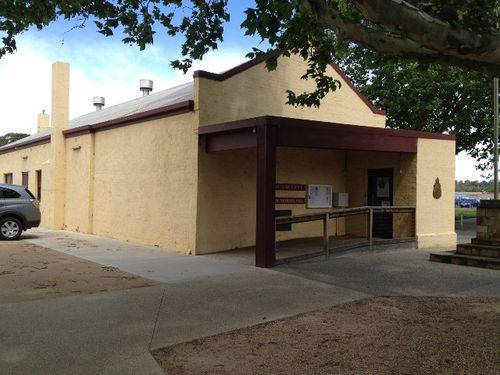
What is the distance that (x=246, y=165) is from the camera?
13.1 metres

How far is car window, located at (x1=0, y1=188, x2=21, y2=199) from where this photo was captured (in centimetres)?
1491

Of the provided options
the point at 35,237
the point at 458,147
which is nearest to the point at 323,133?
the point at 35,237

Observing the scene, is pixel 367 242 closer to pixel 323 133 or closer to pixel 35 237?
pixel 323 133

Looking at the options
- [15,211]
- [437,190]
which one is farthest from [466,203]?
[15,211]

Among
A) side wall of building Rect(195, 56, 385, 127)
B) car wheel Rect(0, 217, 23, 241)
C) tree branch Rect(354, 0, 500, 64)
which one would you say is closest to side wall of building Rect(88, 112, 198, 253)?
side wall of building Rect(195, 56, 385, 127)

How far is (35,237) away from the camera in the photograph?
16.2 meters

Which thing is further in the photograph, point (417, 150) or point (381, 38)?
point (417, 150)

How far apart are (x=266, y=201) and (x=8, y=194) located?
903 cm

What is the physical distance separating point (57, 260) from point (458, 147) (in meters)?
20.2

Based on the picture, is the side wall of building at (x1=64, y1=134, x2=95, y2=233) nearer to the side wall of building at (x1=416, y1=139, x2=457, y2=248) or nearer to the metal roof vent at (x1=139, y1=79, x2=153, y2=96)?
the metal roof vent at (x1=139, y1=79, x2=153, y2=96)

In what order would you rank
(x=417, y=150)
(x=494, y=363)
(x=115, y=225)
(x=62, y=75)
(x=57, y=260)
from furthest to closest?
(x=62, y=75) < (x=115, y=225) < (x=417, y=150) < (x=57, y=260) < (x=494, y=363)

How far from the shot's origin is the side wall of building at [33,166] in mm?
19906

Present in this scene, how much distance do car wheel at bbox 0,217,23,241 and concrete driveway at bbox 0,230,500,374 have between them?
13.5ft

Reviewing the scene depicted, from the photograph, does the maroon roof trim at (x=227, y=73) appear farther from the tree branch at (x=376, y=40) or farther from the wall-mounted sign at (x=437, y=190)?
the tree branch at (x=376, y=40)
